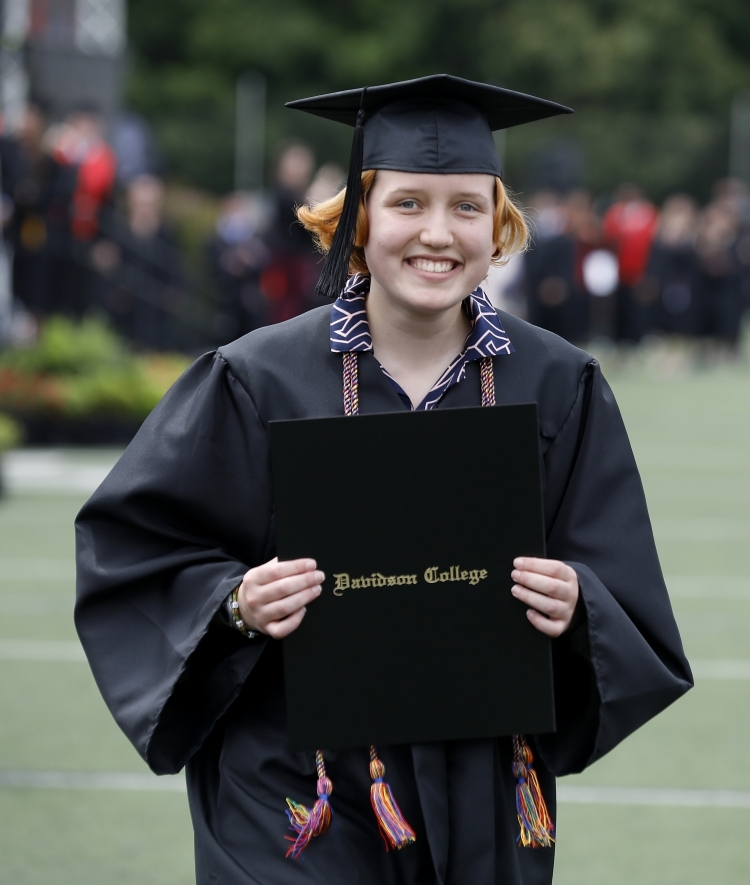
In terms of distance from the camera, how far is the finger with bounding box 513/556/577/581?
8.91ft

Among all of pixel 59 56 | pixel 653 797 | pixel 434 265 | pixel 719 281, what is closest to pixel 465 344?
pixel 434 265

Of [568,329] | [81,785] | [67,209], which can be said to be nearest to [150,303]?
[67,209]

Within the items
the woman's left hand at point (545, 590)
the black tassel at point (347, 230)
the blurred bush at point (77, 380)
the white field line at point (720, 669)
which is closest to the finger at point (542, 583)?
the woman's left hand at point (545, 590)

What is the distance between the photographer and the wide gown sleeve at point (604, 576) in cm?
289

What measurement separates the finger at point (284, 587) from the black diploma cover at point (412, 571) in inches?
1.3

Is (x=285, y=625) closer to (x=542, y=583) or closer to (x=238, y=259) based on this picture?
(x=542, y=583)

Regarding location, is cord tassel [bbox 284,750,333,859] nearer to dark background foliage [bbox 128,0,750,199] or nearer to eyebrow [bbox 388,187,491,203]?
eyebrow [bbox 388,187,491,203]

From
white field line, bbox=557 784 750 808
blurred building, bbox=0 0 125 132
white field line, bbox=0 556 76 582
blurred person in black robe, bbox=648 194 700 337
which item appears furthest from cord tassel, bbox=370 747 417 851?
blurred person in black robe, bbox=648 194 700 337

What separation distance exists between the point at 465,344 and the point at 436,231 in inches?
10.2

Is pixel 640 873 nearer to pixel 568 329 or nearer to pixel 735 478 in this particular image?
pixel 735 478

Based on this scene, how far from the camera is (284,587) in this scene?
2.65 meters

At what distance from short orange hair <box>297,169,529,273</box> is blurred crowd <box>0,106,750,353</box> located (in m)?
11.0

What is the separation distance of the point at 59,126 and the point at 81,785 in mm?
15404

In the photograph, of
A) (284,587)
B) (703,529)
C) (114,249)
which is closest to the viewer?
(284,587)
